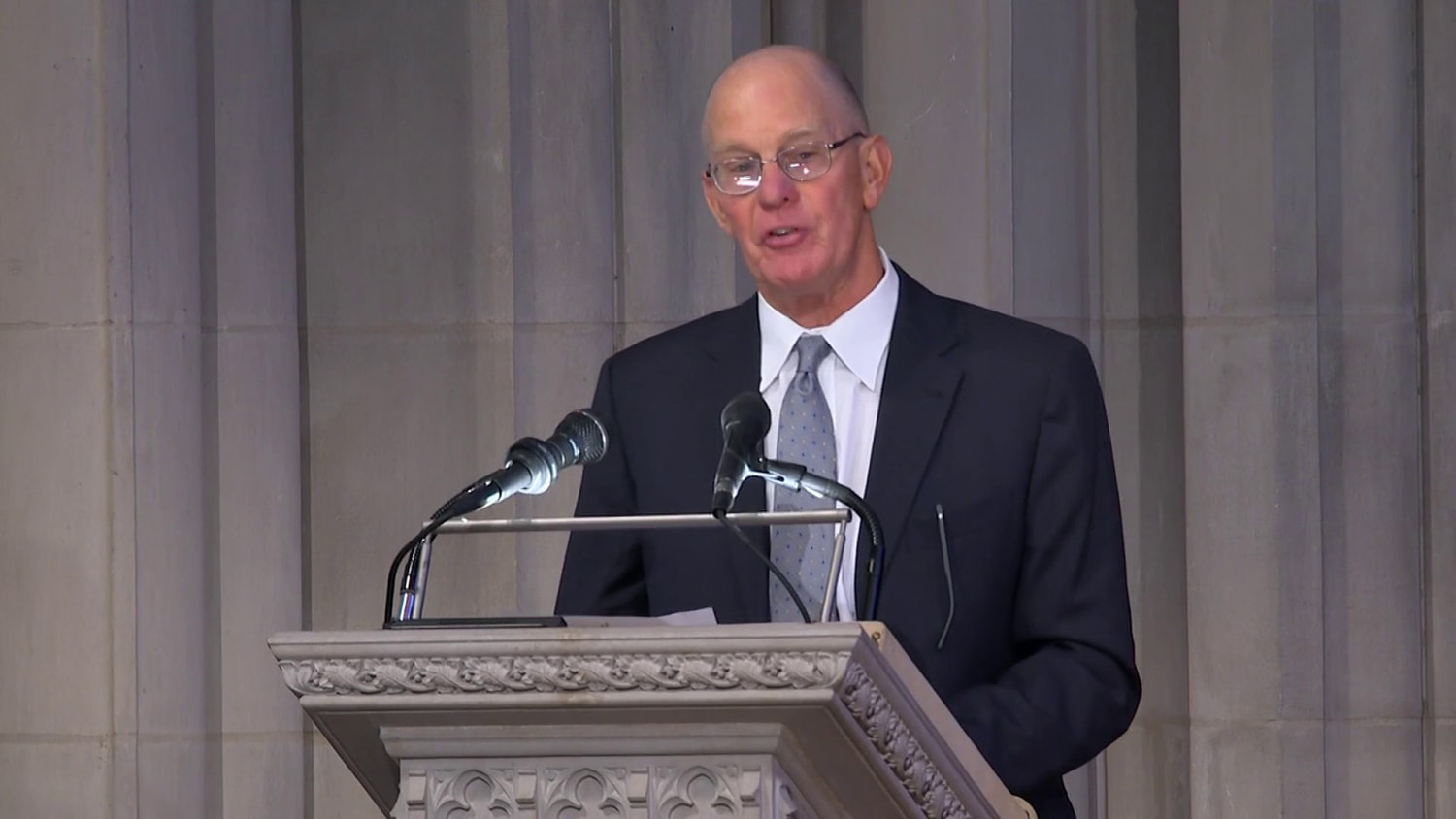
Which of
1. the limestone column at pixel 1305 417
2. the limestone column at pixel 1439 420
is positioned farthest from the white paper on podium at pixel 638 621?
the limestone column at pixel 1439 420

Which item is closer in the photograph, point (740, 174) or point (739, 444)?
point (739, 444)

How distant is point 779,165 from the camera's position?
290cm

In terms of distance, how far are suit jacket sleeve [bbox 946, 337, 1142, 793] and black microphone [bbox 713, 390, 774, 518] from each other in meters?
0.44

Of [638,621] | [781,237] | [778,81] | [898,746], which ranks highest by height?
[778,81]

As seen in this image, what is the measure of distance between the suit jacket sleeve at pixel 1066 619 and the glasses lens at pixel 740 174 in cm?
50

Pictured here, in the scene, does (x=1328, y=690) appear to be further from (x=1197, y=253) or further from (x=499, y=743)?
(x=499, y=743)

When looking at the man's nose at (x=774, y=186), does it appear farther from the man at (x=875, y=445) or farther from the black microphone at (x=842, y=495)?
the black microphone at (x=842, y=495)

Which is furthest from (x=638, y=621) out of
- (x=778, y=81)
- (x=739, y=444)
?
(x=778, y=81)

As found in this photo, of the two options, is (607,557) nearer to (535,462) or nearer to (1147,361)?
(535,462)

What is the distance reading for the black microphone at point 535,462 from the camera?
7.82 feet

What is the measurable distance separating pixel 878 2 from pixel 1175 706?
1.72m

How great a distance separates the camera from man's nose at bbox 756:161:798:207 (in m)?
2.88

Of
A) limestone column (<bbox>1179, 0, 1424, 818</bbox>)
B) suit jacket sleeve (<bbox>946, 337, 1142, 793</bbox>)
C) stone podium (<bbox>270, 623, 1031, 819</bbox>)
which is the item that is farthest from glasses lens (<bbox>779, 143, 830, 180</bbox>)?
limestone column (<bbox>1179, 0, 1424, 818</bbox>)

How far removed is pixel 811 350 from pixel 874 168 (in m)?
0.30
